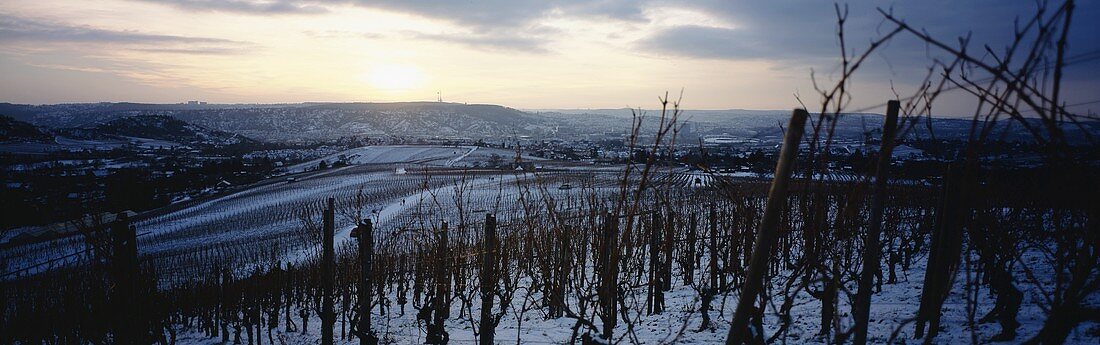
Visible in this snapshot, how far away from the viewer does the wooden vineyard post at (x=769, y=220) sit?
4.16ft

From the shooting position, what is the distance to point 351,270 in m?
9.98

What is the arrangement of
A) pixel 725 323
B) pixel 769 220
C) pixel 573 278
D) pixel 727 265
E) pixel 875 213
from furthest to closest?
pixel 573 278 → pixel 727 265 → pixel 725 323 → pixel 875 213 → pixel 769 220

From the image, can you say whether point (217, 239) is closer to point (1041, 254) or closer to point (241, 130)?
point (1041, 254)

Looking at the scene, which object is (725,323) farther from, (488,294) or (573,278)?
(573,278)

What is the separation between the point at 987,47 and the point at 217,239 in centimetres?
2404

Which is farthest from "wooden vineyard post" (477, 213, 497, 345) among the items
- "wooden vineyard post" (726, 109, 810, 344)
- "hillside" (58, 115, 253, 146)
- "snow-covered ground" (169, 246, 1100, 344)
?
"hillside" (58, 115, 253, 146)

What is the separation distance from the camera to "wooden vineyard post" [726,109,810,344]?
127 centimetres

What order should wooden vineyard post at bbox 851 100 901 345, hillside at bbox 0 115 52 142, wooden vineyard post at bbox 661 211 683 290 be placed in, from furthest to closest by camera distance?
1. hillside at bbox 0 115 52 142
2. wooden vineyard post at bbox 661 211 683 290
3. wooden vineyard post at bbox 851 100 901 345

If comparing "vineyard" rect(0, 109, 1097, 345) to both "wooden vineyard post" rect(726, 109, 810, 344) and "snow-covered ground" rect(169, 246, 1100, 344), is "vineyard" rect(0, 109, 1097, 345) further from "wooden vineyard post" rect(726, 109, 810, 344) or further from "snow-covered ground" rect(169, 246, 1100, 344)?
"wooden vineyard post" rect(726, 109, 810, 344)

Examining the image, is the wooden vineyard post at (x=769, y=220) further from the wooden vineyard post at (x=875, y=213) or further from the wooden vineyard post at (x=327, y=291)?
the wooden vineyard post at (x=327, y=291)

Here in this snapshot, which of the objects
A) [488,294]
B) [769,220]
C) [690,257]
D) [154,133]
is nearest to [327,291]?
[488,294]

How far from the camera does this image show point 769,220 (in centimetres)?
130

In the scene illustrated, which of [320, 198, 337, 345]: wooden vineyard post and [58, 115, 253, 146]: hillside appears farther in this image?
[58, 115, 253, 146]: hillside

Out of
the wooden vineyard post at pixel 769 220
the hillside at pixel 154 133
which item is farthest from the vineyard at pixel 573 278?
the hillside at pixel 154 133
